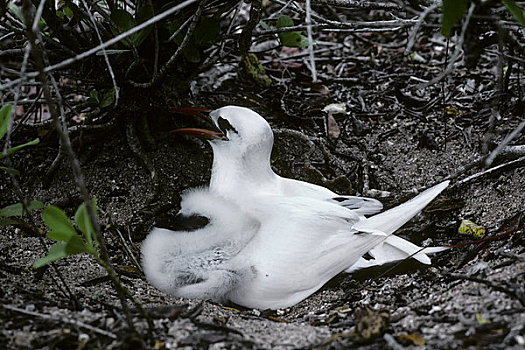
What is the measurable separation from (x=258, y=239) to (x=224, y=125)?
1.73 ft

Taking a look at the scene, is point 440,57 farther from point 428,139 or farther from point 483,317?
point 483,317

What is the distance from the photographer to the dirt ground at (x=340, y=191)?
1.54m

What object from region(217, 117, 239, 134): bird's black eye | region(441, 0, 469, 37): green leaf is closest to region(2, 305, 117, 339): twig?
region(217, 117, 239, 134): bird's black eye

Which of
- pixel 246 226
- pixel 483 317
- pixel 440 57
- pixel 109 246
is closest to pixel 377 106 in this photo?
pixel 440 57

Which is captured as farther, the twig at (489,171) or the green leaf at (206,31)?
the green leaf at (206,31)

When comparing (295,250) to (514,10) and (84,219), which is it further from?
(514,10)

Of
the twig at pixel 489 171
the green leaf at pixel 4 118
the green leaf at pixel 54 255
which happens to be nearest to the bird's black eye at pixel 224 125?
the green leaf at pixel 4 118

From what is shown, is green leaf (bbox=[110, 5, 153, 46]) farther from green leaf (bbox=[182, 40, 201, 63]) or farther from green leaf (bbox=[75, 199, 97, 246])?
green leaf (bbox=[75, 199, 97, 246])

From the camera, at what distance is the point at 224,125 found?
240 cm

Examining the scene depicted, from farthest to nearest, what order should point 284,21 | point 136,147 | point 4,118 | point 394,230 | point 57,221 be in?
point 136,147 → point 284,21 → point 394,230 → point 4,118 → point 57,221

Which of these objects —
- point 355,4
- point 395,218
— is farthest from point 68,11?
point 395,218

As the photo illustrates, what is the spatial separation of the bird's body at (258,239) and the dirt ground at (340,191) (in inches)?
3.5

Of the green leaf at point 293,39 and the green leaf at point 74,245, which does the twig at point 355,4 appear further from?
the green leaf at point 74,245

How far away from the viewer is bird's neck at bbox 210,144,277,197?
2.39m
